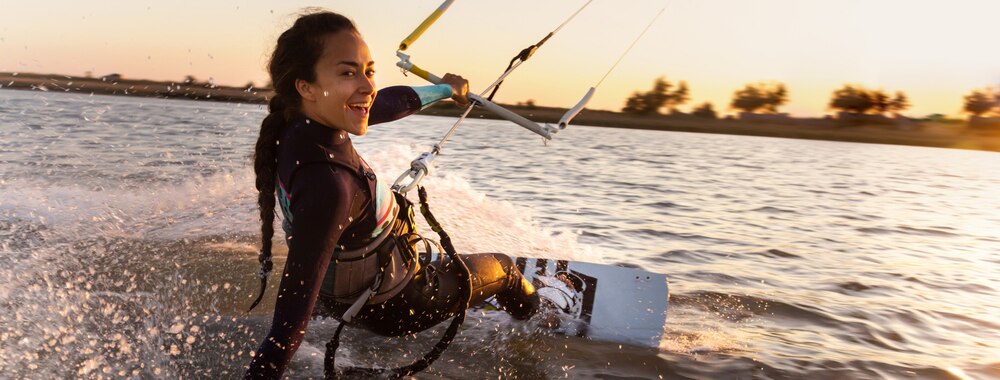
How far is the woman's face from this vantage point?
99.3 inches

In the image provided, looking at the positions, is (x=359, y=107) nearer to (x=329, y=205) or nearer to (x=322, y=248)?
(x=329, y=205)

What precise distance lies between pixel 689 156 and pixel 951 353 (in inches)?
754

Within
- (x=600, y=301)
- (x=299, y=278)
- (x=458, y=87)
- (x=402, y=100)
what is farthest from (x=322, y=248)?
(x=600, y=301)

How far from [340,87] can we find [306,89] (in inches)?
A: 4.8

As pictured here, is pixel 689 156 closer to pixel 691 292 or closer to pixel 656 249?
pixel 656 249

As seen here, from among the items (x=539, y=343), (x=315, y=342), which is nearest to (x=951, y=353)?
(x=539, y=343)

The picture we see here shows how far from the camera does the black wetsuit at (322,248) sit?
7.37 feet

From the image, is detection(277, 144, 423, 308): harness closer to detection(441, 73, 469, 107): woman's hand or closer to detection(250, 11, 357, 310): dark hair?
detection(250, 11, 357, 310): dark hair

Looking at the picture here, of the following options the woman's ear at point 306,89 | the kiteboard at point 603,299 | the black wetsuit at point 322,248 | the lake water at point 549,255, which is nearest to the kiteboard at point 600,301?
the kiteboard at point 603,299

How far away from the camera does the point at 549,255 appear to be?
716cm

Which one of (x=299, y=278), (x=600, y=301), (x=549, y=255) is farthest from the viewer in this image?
(x=549, y=255)

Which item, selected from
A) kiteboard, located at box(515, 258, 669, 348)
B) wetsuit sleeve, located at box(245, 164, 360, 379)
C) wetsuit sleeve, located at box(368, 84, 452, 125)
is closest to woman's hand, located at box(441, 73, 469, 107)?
wetsuit sleeve, located at box(368, 84, 452, 125)

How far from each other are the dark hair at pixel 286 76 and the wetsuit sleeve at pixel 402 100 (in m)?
0.92

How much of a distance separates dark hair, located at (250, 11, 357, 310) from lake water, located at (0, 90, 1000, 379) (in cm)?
122
